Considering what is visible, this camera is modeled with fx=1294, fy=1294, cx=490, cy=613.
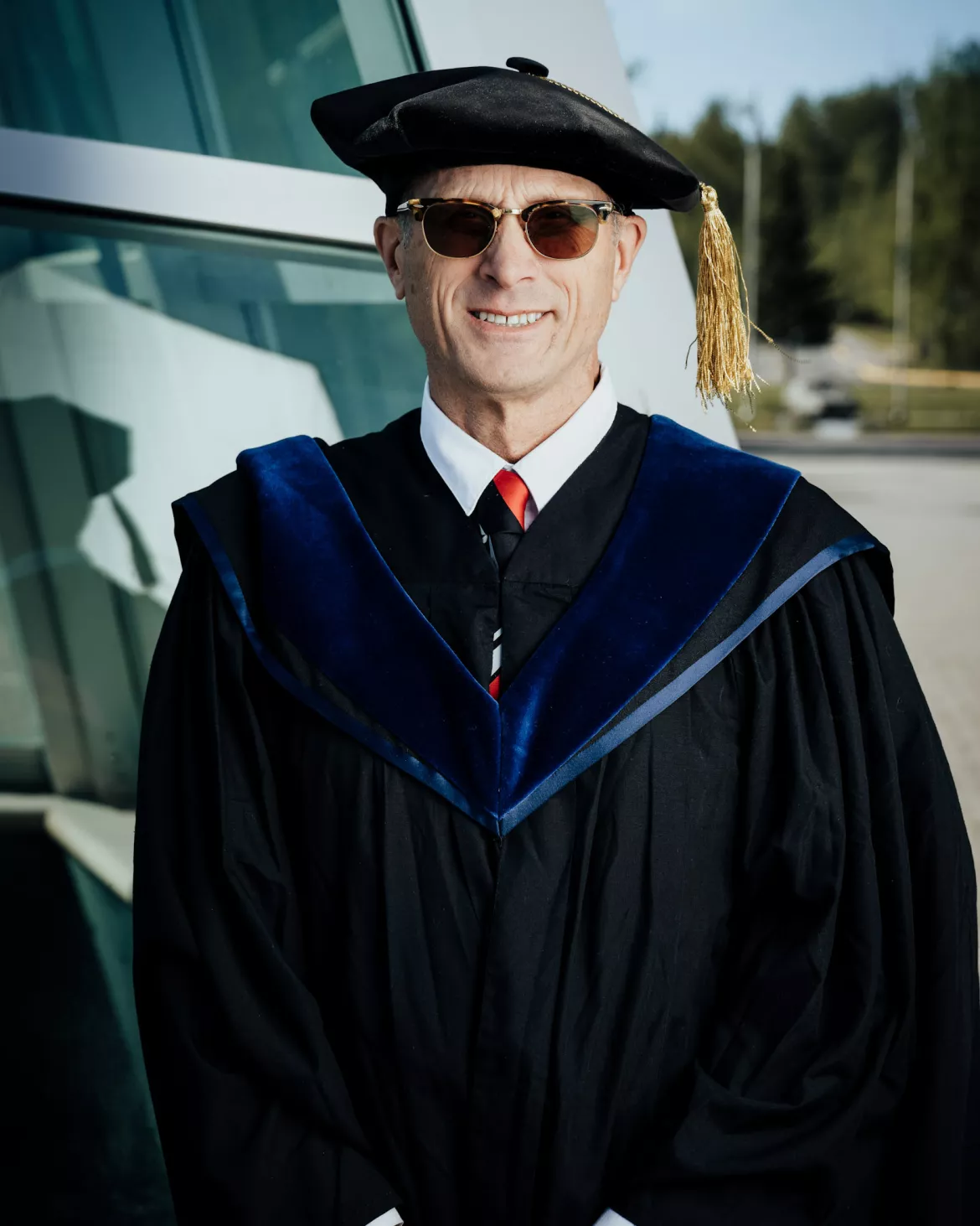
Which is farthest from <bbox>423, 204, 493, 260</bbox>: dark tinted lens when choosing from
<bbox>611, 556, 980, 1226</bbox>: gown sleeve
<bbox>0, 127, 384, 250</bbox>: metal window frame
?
<bbox>0, 127, 384, 250</bbox>: metal window frame

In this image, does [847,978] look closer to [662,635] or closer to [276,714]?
[662,635]

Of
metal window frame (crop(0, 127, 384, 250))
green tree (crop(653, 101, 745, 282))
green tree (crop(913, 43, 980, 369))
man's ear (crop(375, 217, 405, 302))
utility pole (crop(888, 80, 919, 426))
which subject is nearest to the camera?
man's ear (crop(375, 217, 405, 302))

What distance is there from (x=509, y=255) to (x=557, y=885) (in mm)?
778

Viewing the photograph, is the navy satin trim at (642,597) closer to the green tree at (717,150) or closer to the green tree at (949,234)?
the green tree at (949,234)

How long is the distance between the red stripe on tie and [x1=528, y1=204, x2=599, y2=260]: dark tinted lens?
280 mm

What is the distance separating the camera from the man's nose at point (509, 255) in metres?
1.61

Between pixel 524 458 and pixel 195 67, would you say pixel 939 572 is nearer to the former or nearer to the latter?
pixel 195 67

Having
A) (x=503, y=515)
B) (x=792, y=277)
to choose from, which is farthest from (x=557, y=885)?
(x=792, y=277)

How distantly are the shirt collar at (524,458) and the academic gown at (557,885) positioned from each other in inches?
1.2

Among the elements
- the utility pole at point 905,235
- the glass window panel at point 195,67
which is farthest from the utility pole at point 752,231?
the glass window panel at point 195,67

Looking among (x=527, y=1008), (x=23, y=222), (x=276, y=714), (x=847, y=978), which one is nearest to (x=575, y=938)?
(x=527, y=1008)

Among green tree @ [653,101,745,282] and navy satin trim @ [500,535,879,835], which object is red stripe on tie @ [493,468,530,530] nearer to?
navy satin trim @ [500,535,879,835]

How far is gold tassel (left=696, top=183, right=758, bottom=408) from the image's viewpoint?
1841 millimetres

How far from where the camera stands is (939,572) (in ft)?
35.6
